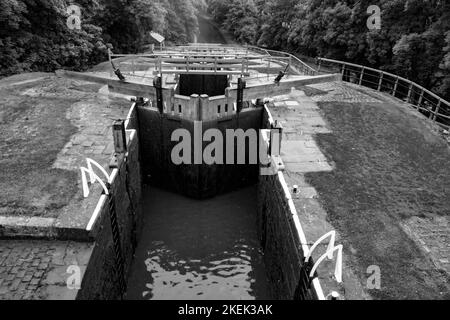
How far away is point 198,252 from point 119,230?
2.40 m

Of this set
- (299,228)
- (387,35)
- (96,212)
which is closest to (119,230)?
(96,212)

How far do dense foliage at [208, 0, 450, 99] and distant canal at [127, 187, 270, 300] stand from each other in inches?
393

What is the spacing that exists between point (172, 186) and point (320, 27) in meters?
17.7

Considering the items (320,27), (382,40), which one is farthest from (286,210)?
(320,27)

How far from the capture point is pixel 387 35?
18.5 metres

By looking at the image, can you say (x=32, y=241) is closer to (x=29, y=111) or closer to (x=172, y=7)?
(x=29, y=111)

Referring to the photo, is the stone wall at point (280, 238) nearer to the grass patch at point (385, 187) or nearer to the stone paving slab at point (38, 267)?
the grass patch at point (385, 187)

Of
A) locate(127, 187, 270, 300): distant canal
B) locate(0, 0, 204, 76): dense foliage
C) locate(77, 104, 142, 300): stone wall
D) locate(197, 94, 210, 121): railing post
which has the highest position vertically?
locate(0, 0, 204, 76): dense foliage

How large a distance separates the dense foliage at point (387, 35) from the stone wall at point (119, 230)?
12.0 m

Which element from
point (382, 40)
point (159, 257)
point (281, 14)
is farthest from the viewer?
point (281, 14)

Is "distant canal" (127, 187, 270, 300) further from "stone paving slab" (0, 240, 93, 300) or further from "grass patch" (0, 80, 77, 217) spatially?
"grass patch" (0, 80, 77, 217)

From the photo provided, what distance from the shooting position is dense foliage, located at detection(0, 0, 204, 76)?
52.7ft

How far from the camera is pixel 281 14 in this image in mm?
35156

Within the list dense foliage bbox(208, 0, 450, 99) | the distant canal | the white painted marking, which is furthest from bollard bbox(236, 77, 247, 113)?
dense foliage bbox(208, 0, 450, 99)
